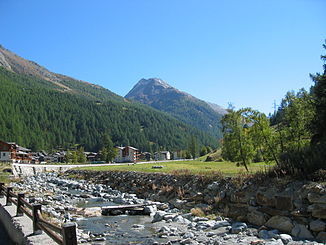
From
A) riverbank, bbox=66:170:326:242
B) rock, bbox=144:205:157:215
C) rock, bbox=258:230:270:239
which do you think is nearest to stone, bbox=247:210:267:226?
riverbank, bbox=66:170:326:242

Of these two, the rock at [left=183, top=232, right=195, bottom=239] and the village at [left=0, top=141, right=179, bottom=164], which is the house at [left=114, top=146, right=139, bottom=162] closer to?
the village at [left=0, top=141, right=179, bottom=164]

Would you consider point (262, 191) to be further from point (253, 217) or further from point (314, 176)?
point (314, 176)

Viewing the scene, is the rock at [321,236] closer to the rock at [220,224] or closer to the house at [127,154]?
the rock at [220,224]

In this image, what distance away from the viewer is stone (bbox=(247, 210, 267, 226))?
41.5ft

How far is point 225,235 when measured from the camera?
11.4m

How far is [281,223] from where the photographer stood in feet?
38.2

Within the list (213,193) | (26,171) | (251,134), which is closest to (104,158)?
(26,171)

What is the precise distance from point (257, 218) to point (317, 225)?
2999 mm

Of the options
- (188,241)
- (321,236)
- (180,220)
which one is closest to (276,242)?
(321,236)

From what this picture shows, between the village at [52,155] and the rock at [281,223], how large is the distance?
108781 mm

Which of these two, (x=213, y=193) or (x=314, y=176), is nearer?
(x=314, y=176)

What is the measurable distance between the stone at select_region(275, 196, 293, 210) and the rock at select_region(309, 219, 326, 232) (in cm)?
118

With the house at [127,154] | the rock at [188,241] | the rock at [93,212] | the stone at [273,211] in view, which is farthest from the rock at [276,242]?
the house at [127,154]

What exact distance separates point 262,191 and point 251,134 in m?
14.2
